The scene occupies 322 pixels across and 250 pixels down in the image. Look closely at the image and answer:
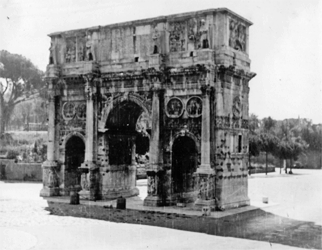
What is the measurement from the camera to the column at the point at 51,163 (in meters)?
22.2

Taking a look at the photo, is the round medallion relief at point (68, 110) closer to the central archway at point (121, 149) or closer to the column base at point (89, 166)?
the central archway at point (121, 149)

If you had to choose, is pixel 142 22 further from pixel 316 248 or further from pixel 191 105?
pixel 316 248

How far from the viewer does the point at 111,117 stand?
21391mm

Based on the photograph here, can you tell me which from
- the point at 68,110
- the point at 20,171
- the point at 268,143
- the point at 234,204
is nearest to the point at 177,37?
the point at 68,110

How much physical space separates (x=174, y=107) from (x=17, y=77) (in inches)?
999

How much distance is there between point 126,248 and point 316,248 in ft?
15.0

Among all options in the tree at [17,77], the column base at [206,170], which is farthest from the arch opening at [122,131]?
the tree at [17,77]

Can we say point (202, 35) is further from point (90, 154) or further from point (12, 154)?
point (12, 154)

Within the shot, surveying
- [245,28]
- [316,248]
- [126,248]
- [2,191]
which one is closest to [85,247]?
[126,248]

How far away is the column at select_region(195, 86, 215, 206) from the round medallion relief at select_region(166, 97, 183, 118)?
3.86 ft

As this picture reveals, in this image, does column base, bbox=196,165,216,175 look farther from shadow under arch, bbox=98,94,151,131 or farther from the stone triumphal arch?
shadow under arch, bbox=98,94,151,131

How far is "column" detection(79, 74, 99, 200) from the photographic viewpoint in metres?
21.0

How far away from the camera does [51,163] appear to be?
2223 cm

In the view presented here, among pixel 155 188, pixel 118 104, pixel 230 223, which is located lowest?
pixel 230 223
